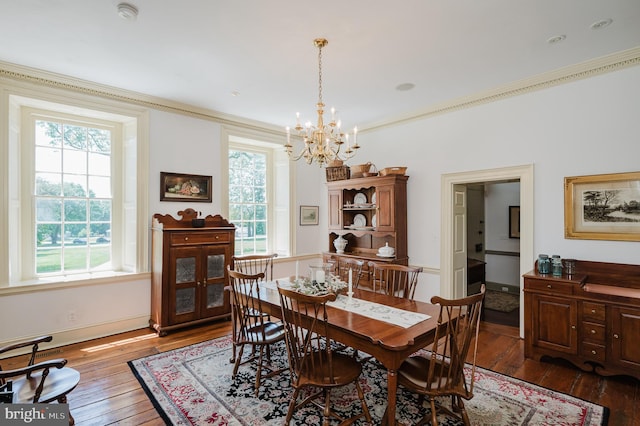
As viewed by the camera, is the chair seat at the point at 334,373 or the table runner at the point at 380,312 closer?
the chair seat at the point at 334,373

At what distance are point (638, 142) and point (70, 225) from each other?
645 cm

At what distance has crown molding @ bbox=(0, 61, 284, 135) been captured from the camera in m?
3.36

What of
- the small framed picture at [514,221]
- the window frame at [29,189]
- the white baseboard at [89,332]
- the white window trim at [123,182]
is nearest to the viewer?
the white window trim at [123,182]

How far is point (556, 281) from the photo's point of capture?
3.16 meters

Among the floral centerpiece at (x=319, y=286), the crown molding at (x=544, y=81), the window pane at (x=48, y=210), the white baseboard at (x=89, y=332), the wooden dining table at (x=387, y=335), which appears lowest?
the white baseboard at (x=89, y=332)

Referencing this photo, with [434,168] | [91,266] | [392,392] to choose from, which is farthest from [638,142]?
[91,266]

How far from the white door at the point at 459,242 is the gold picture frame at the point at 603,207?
4.26 feet

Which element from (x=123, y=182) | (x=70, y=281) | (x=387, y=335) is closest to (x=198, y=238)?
(x=123, y=182)

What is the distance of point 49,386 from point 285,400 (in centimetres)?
160

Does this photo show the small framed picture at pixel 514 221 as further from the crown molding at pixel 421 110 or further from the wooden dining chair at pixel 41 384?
the wooden dining chair at pixel 41 384

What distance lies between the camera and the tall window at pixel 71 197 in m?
3.83

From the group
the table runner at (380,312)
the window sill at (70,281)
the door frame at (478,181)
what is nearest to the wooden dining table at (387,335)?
the table runner at (380,312)

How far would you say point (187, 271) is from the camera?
4129 mm

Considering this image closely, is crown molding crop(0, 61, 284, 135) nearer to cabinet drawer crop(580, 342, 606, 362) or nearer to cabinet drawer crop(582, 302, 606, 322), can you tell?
cabinet drawer crop(582, 302, 606, 322)
